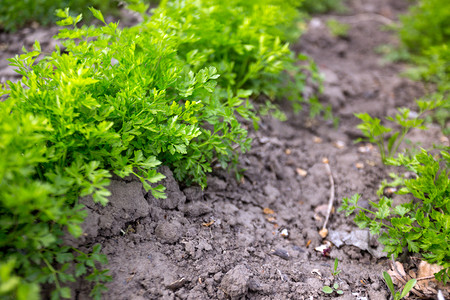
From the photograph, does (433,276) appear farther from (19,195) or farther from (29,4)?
(29,4)

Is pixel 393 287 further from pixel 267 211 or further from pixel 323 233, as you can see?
pixel 267 211

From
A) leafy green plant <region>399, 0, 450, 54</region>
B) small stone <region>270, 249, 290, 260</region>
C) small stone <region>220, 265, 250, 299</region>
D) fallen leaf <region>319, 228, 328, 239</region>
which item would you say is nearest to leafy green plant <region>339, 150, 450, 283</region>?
fallen leaf <region>319, 228, 328, 239</region>

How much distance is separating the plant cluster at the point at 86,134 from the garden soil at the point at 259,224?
0.16 meters

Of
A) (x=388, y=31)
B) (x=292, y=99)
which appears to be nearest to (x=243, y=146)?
(x=292, y=99)

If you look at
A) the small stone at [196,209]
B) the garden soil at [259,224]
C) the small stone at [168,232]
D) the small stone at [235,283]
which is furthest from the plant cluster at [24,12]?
the small stone at [235,283]

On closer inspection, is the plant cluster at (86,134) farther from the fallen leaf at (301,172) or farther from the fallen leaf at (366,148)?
the fallen leaf at (366,148)

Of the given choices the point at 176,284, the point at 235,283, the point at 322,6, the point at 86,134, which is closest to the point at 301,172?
the point at 235,283

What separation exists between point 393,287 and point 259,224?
90cm

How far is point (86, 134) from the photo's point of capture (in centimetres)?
180

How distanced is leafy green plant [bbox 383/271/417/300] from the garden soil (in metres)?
0.07

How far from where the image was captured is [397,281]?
7.18 ft

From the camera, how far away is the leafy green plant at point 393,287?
2045mm

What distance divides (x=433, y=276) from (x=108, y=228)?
196 centimetres

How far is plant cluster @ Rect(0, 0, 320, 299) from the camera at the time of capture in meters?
1.59
